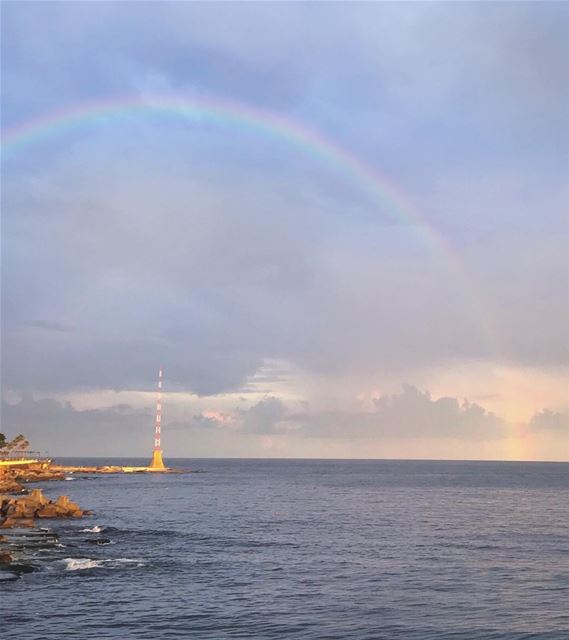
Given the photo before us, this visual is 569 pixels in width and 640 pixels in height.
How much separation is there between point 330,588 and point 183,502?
302 feet

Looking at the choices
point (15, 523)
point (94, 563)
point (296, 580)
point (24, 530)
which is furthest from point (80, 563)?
point (15, 523)

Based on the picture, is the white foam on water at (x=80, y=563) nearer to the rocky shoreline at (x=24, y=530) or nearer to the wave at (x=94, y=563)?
the wave at (x=94, y=563)

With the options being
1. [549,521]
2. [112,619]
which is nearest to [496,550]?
[549,521]

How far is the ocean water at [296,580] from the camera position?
42406 mm

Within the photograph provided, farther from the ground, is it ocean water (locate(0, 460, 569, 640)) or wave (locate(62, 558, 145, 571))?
wave (locate(62, 558, 145, 571))

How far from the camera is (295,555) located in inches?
2763

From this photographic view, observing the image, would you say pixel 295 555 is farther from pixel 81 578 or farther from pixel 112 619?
pixel 112 619

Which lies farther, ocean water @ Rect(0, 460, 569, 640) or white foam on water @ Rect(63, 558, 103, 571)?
white foam on water @ Rect(63, 558, 103, 571)

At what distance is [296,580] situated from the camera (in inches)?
2240

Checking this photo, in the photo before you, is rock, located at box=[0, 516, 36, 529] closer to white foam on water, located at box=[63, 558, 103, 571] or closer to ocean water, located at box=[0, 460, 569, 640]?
ocean water, located at box=[0, 460, 569, 640]

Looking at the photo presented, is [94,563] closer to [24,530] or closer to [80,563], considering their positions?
[80,563]

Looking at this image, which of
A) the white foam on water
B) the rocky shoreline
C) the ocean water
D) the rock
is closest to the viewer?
the ocean water

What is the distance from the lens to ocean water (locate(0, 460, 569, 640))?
4241 centimetres

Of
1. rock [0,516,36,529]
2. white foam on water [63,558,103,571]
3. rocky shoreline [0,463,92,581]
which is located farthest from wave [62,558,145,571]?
rock [0,516,36,529]
